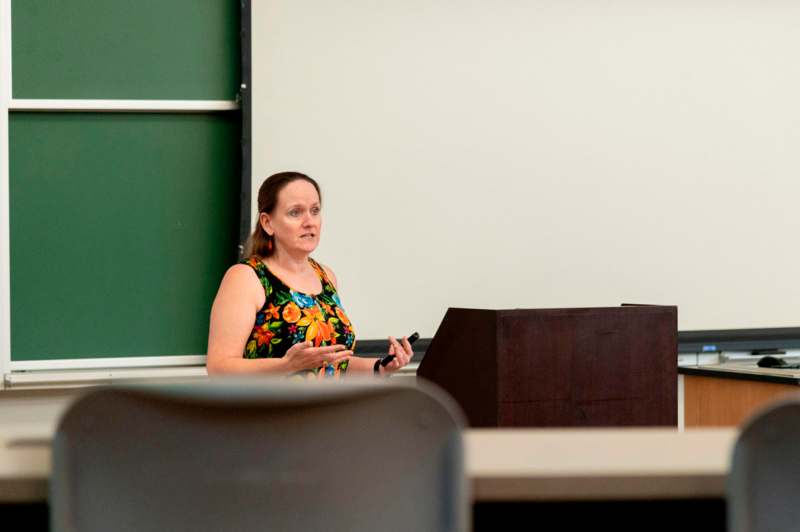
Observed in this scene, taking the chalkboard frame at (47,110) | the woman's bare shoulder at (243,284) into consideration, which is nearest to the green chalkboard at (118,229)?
the chalkboard frame at (47,110)

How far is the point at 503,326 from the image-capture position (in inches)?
98.9

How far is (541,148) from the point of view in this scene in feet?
13.6

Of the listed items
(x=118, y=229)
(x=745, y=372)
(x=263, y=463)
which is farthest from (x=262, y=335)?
(x=263, y=463)

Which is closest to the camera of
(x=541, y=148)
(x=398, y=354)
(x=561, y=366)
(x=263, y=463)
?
(x=263, y=463)

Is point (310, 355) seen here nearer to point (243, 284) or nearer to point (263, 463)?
point (243, 284)

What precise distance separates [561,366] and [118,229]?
1848 mm

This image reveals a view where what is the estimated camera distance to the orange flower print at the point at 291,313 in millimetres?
2986

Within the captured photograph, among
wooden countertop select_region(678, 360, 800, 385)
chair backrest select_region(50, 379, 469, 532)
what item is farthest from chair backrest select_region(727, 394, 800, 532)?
wooden countertop select_region(678, 360, 800, 385)

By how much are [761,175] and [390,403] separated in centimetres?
375

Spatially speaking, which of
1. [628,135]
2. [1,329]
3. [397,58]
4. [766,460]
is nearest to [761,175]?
[628,135]

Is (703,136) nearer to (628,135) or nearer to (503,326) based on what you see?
(628,135)

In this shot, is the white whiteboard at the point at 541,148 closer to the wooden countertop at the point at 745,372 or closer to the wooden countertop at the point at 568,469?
the wooden countertop at the point at 745,372

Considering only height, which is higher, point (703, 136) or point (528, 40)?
point (528, 40)

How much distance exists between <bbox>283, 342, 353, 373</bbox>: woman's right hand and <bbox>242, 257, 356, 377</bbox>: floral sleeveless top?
0.30 meters
